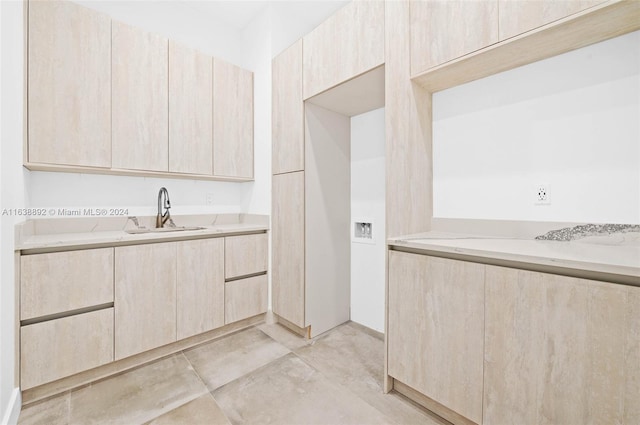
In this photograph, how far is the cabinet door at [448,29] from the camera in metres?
1.31

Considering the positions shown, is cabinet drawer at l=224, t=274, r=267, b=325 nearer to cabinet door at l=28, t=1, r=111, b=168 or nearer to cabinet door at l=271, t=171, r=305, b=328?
cabinet door at l=271, t=171, r=305, b=328

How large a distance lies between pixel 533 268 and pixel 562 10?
3.51 ft

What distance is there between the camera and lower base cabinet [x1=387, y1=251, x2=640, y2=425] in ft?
2.96

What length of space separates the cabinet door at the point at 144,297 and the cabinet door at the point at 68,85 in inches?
28.7

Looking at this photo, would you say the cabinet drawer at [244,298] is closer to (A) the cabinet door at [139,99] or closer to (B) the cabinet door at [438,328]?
(A) the cabinet door at [139,99]

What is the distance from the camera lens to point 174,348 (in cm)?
202

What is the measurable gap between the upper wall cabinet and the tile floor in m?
2.00

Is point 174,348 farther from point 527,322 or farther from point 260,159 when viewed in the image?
point 527,322

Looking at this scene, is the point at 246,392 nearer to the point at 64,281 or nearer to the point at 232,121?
the point at 64,281

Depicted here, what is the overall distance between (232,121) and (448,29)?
6.24 feet

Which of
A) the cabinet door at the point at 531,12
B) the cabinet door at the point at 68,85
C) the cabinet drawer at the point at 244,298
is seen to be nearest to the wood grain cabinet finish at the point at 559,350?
the cabinet door at the point at 531,12

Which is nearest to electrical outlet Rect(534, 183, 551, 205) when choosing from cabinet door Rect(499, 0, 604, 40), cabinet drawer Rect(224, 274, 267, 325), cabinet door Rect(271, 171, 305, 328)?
cabinet door Rect(499, 0, 604, 40)

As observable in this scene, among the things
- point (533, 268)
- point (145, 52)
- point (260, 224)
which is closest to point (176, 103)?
point (145, 52)

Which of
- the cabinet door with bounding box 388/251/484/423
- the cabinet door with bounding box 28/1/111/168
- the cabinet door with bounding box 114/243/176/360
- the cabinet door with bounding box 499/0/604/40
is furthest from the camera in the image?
the cabinet door with bounding box 114/243/176/360
